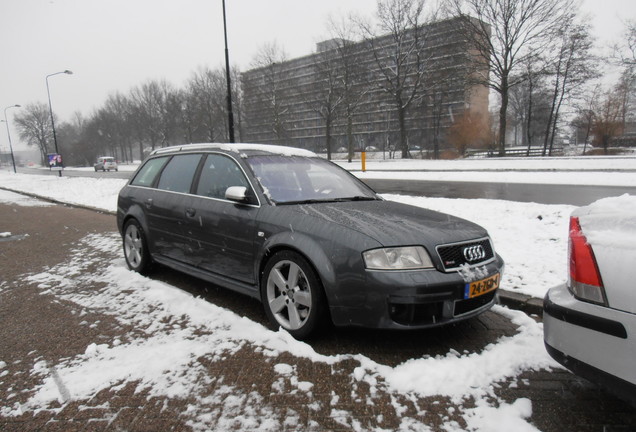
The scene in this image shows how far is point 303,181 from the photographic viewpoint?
3881mm

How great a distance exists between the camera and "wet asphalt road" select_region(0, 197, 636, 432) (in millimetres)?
2203

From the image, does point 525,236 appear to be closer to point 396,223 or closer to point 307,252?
point 396,223

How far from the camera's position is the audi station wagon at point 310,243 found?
2676mm

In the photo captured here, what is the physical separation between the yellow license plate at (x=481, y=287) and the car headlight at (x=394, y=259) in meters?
0.33

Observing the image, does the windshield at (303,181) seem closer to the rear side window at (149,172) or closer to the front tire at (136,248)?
the rear side window at (149,172)

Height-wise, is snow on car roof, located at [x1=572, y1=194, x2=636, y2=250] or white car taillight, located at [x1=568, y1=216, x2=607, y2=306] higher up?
snow on car roof, located at [x1=572, y1=194, x2=636, y2=250]

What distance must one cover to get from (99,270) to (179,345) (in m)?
2.90

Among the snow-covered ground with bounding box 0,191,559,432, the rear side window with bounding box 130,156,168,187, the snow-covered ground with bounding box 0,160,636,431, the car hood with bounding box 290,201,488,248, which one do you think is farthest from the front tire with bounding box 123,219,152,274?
the car hood with bounding box 290,201,488,248

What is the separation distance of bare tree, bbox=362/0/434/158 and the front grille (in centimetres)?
3339

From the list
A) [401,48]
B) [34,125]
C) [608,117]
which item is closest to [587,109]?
[608,117]

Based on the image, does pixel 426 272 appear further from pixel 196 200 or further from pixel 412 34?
pixel 412 34

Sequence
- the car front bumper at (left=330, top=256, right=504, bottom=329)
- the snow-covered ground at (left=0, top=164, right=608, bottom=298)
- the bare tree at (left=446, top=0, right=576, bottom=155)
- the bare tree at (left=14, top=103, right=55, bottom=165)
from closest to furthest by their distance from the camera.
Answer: the car front bumper at (left=330, top=256, right=504, bottom=329), the snow-covered ground at (left=0, top=164, right=608, bottom=298), the bare tree at (left=446, top=0, right=576, bottom=155), the bare tree at (left=14, top=103, right=55, bottom=165)

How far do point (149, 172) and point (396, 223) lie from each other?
3485 mm

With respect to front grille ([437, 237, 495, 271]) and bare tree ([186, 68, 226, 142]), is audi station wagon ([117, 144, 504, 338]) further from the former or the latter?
bare tree ([186, 68, 226, 142])
